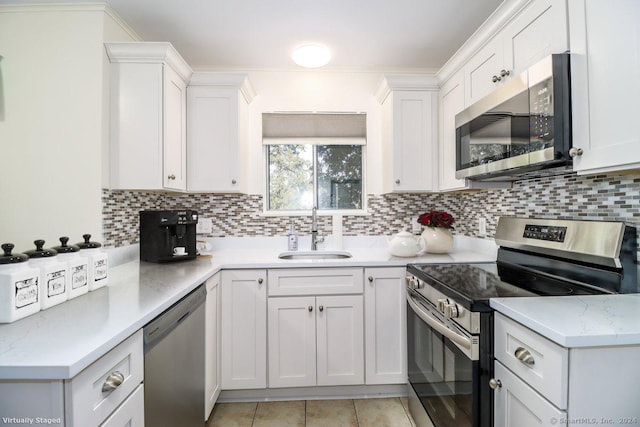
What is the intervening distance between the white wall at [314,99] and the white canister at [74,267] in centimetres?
145

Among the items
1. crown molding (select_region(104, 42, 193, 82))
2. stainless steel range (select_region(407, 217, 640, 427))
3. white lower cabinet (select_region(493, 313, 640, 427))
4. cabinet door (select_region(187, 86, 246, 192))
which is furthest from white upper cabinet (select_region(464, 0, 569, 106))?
crown molding (select_region(104, 42, 193, 82))

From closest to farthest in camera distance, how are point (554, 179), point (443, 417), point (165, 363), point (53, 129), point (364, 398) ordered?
point (165, 363)
point (443, 417)
point (554, 179)
point (53, 129)
point (364, 398)

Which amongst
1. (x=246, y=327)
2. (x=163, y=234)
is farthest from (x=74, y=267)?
(x=246, y=327)

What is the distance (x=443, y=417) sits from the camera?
4.43 ft

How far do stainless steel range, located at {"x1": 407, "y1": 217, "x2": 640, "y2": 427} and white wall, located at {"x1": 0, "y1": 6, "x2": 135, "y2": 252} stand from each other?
73.8 inches

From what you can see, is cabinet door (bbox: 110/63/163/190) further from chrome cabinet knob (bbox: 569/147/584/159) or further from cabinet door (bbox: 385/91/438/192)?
chrome cabinet knob (bbox: 569/147/584/159)

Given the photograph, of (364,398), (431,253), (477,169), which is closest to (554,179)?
(477,169)

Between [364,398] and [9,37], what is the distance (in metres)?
3.02

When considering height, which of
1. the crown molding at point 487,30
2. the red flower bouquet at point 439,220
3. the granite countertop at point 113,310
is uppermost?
the crown molding at point 487,30

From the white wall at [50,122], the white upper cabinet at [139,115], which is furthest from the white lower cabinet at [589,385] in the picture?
the white wall at [50,122]

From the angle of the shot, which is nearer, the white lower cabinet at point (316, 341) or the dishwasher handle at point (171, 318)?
the dishwasher handle at point (171, 318)

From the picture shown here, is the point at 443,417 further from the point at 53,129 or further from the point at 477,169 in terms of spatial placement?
the point at 53,129

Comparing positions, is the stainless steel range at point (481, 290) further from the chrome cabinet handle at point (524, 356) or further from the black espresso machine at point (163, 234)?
the black espresso machine at point (163, 234)

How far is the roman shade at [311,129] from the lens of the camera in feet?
8.47
